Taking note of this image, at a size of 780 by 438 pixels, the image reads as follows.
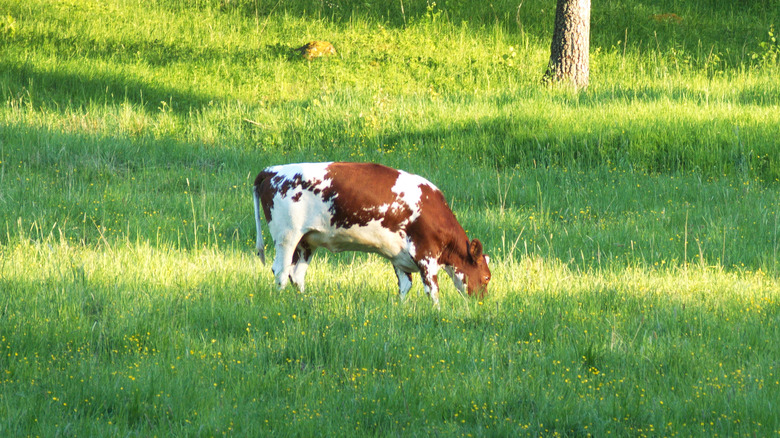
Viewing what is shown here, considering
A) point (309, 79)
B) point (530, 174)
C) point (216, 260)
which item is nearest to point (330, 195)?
point (216, 260)

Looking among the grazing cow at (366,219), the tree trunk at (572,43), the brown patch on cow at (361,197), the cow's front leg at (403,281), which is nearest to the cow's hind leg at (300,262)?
the grazing cow at (366,219)

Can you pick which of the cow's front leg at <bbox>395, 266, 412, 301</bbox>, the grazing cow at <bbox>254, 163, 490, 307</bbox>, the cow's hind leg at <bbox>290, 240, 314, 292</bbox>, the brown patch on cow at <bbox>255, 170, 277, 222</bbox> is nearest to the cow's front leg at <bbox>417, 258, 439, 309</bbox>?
the grazing cow at <bbox>254, 163, 490, 307</bbox>

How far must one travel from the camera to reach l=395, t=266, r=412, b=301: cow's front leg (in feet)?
21.5

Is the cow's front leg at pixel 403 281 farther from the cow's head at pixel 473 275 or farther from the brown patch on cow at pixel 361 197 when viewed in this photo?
the brown patch on cow at pixel 361 197

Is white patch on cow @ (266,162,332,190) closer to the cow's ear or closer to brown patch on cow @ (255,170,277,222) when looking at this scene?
brown patch on cow @ (255,170,277,222)

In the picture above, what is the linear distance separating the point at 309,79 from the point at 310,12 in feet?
17.8

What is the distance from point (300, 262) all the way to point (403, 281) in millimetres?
890

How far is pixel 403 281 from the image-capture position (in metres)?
6.67

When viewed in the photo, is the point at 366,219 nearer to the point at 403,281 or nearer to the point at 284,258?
the point at 284,258

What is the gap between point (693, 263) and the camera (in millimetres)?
7758

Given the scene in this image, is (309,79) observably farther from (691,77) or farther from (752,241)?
(752,241)

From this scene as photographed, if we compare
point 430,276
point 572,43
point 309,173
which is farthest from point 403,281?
point 572,43

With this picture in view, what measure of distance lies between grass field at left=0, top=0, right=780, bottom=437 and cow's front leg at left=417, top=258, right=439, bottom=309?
14cm

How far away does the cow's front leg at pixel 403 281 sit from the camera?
657 centimetres
